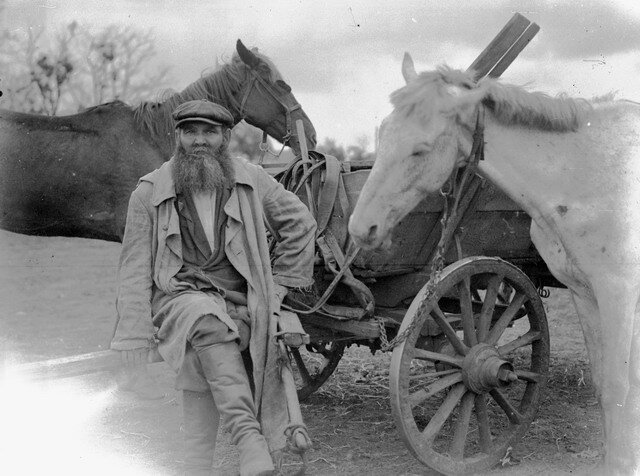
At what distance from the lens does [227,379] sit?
309cm

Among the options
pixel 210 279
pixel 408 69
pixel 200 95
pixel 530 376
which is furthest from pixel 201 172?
pixel 200 95

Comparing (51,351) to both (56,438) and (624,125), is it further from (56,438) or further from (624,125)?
(624,125)

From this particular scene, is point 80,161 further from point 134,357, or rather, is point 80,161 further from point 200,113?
point 134,357

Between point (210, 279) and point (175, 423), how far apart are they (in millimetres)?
1669

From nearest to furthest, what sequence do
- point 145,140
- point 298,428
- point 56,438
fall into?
point 298,428
point 56,438
point 145,140

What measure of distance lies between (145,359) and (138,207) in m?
→ 0.71

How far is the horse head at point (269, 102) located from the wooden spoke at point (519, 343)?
9.20ft

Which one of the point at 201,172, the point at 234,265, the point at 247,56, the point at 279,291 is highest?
the point at 247,56

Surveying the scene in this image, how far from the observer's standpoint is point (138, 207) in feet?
10.8

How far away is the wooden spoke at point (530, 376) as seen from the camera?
12.2 feet

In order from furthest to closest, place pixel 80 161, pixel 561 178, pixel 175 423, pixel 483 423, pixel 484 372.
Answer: pixel 80 161
pixel 175 423
pixel 483 423
pixel 484 372
pixel 561 178

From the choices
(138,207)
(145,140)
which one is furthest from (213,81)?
(138,207)

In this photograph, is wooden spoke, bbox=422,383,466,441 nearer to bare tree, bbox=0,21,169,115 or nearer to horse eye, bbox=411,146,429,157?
horse eye, bbox=411,146,429,157

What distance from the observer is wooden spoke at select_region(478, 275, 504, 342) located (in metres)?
3.69
